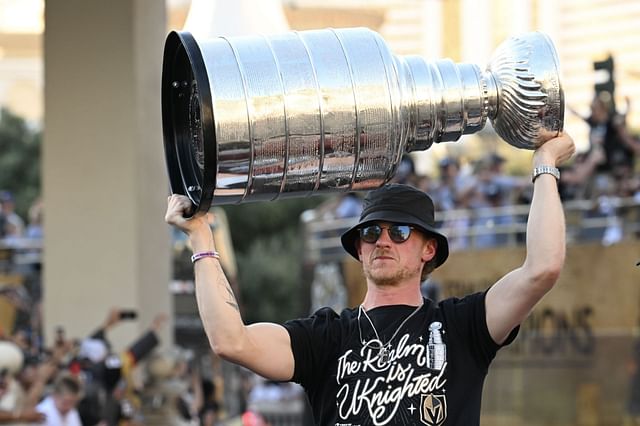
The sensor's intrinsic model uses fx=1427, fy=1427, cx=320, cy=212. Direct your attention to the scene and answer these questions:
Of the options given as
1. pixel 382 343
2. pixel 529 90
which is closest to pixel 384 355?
pixel 382 343

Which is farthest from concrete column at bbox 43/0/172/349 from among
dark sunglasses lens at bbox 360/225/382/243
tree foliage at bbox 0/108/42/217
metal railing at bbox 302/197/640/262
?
tree foliage at bbox 0/108/42/217

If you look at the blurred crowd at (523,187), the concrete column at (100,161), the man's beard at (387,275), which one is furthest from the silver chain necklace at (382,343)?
the blurred crowd at (523,187)

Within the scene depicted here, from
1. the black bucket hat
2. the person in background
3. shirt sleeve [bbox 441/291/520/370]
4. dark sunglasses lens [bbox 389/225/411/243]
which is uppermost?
the black bucket hat

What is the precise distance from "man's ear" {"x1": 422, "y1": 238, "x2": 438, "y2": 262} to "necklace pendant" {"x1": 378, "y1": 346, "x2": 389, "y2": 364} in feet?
1.20

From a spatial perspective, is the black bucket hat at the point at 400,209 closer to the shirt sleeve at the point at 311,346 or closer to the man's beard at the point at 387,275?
the man's beard at the point at 387,275

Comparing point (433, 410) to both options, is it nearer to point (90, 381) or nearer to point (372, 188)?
point (372, 188)

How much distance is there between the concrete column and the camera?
39.4ft

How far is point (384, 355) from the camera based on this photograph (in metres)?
4.35

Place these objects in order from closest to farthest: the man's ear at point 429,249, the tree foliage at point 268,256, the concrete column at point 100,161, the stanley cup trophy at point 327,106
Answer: the stanley cup trophy at point 327,106, the man's ear at point 429,249, the concrete column at point 100,161, the tree foliage at point 268,256

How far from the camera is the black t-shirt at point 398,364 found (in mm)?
4273

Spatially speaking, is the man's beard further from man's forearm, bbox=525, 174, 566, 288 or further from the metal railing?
the metal railing

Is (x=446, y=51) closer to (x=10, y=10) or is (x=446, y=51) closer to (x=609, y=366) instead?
(x=10, y=10)

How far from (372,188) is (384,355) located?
51 cm

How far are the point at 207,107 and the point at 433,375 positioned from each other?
1.06m
